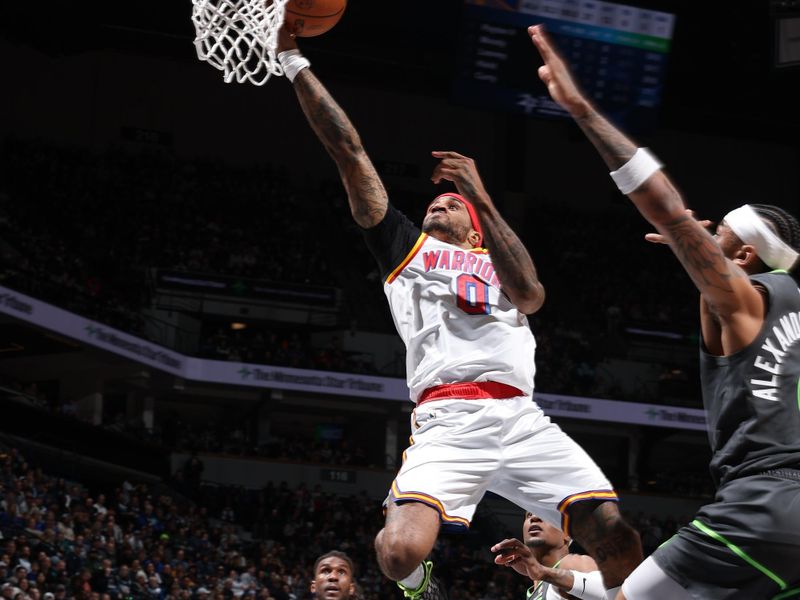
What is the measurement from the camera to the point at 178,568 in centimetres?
1559

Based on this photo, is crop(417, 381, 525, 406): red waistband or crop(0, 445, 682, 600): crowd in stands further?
crop(0, 445, 682, 600): crowd in stands

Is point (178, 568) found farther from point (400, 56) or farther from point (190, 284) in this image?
point (400, 56)

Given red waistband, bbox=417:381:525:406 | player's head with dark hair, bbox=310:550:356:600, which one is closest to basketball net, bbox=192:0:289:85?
red waistband, bbox=417:381:525:406

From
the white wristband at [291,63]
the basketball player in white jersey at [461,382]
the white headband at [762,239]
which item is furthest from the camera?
the white wristband at [291,63]

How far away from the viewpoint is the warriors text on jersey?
4.81 metres

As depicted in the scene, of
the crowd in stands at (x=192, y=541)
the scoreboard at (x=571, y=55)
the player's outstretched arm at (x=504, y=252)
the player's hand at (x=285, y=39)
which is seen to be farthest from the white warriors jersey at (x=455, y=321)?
the scoreboard at (x=571, y=55)

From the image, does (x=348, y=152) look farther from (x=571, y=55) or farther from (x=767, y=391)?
(x=571, y=55)

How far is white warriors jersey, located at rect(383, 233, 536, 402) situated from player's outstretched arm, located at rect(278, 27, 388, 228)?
0.27 meters

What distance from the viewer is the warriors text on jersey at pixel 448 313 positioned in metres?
4.81

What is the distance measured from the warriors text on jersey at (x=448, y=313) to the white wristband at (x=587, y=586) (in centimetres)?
80

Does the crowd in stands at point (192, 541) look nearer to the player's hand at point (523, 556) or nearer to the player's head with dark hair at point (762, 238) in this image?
the player's hand at point (523, 556)

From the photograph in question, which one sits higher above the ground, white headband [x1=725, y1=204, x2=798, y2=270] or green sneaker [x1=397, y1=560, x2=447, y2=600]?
white headband [x1=725, y1=204, x2=798, y2=270]

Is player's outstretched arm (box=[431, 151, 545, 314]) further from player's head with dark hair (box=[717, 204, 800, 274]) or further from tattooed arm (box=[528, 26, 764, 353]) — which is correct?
tattooed arm (box=[528, 26, 764, 353])

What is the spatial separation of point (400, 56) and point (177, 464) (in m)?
10.6
